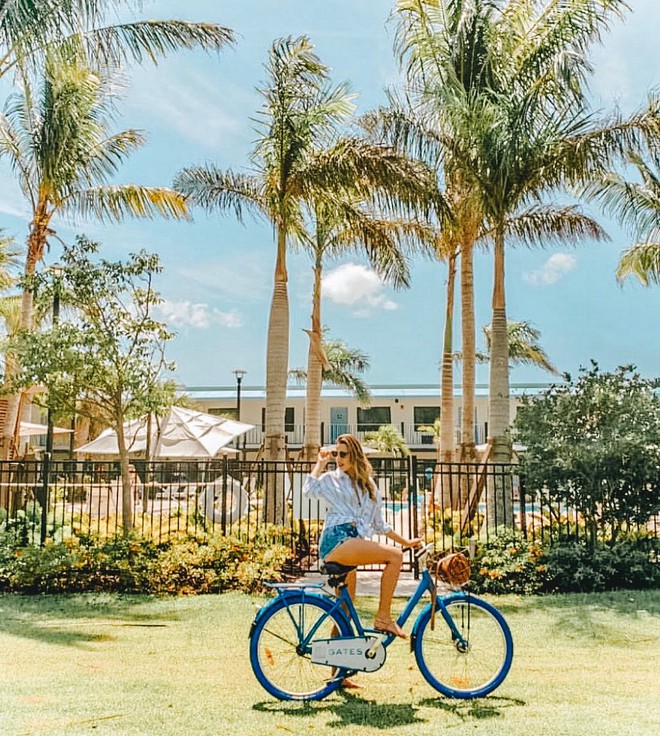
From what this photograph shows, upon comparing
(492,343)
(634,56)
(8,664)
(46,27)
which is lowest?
(8,664)

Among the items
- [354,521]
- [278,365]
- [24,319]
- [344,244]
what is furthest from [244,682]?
[344,244]

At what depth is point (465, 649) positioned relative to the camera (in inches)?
190

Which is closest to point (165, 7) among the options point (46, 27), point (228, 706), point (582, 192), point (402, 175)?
point (46, 27)

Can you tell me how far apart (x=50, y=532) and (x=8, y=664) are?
4.25 metres

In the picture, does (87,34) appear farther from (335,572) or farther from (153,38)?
(335,572)

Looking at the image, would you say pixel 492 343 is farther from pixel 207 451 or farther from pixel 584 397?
pixel 207 451

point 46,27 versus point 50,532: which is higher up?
point 46,27

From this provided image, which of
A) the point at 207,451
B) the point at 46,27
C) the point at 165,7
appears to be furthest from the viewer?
the point at 207,451

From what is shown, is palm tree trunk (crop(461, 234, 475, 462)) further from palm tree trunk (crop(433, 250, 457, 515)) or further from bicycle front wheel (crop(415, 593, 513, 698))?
bicycle front wheel (crop(415, 593, 513, 698))

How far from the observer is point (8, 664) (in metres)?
5.79

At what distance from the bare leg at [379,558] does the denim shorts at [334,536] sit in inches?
3.2

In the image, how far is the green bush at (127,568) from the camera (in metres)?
8.85

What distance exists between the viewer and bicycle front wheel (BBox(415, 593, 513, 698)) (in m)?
4.76

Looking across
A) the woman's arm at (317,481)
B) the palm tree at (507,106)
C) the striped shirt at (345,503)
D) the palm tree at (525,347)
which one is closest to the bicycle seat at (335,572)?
the striped shirt at (345,503)
